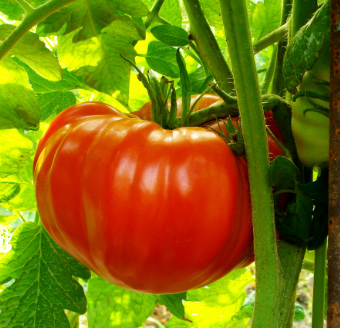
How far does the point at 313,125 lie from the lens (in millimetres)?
563

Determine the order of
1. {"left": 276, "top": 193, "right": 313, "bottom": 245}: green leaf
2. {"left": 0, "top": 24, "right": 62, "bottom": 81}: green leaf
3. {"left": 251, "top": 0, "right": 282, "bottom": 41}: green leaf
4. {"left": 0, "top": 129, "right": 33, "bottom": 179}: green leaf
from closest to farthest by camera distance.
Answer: {"left": 276, "top": 193, "right": 313, "bottom": 245}: green leaf < {"left": 0, "top": 24, "right": 62, "bottom": 81}: green leaf < {"left": 0, "top": 129, "right": 33, "bottom": 179}: green leaf < {"left": 251, "top": 0, "right": 282, "bottom": 41}: green leaf

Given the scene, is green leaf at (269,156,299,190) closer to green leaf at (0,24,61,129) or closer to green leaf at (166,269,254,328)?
green leaf at (0,24,61,129)

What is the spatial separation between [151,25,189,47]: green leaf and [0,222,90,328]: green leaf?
1.40 ft

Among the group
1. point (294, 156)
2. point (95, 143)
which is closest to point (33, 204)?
point (95, 143)

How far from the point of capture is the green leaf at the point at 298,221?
1.83 feet

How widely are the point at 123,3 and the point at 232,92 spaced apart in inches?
9.2

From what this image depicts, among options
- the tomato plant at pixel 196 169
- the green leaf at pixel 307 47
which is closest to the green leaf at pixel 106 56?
the tomato plant at pixel 196 169

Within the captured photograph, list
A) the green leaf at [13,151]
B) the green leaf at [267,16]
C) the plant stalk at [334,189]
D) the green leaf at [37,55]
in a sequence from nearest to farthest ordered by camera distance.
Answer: the plant stalk at [334,189], the green leaf at [37,55], the green leaf at [13,151], the green leaf at [267,16]

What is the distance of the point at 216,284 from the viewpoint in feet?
3.30

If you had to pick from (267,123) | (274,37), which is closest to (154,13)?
(274,37)

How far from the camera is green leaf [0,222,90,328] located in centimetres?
76

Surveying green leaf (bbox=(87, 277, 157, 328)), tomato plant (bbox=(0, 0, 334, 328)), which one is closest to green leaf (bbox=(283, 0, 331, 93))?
tomato plant (bbox=(0, 0, 334, 328))

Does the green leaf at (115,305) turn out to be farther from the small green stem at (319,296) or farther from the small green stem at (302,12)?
the small green stem at (302,12)

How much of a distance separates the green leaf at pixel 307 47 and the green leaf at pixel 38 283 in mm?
522
